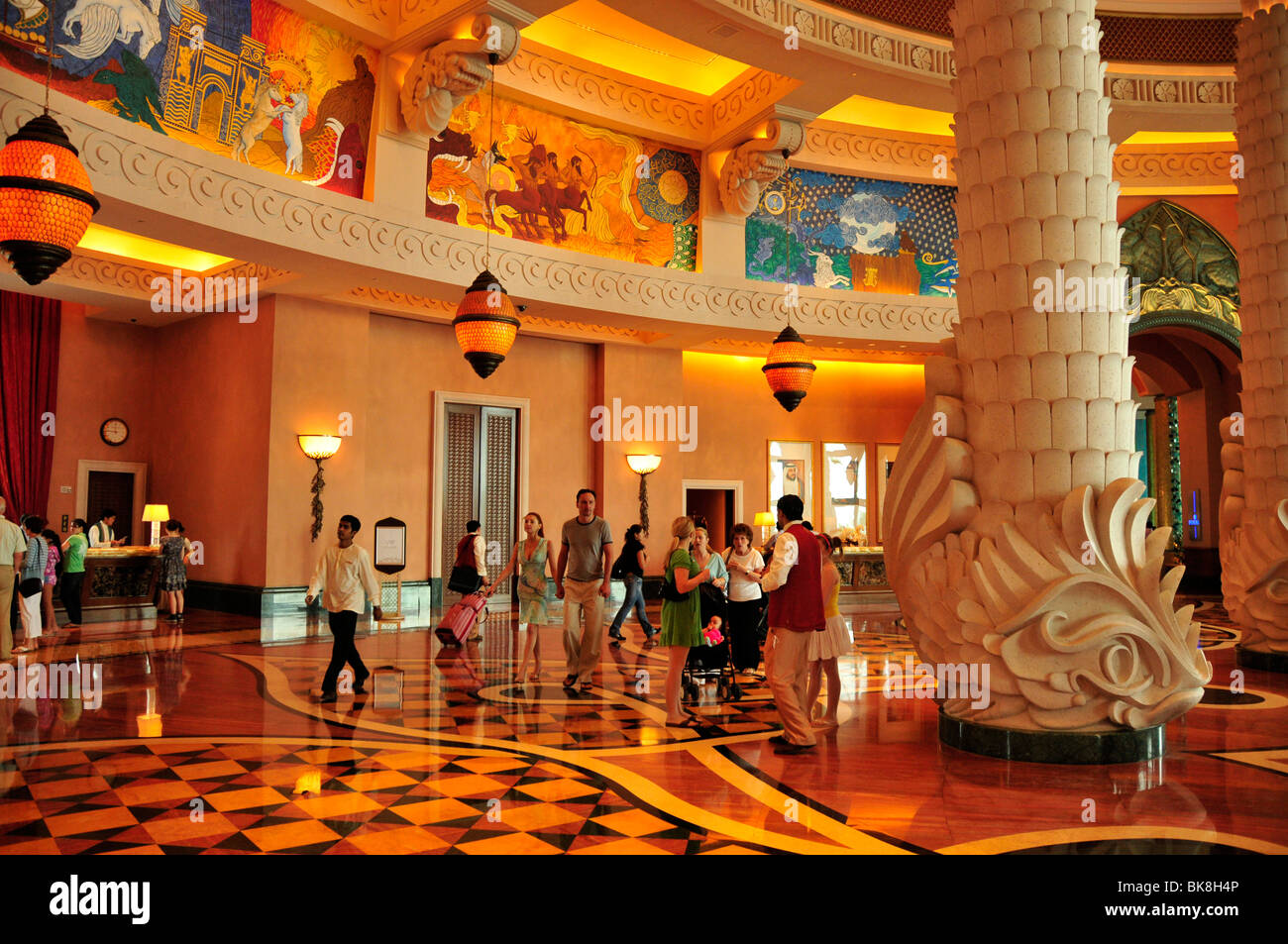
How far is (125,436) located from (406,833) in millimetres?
11831

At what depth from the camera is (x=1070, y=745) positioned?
472cm

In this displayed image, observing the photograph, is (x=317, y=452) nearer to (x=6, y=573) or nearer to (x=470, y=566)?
(x=470, y=566)

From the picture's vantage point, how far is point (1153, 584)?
4832mm

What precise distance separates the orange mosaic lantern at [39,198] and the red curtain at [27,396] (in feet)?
26.6

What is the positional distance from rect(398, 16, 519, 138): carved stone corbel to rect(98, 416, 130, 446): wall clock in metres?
6.62

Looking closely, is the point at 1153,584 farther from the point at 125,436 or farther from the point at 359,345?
the point at 125,436

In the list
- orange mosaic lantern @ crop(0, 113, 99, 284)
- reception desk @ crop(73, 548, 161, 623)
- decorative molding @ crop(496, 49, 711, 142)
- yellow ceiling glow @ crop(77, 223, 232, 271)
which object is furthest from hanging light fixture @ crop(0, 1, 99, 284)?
reception desk @ crop(73, 548, 161, 623)

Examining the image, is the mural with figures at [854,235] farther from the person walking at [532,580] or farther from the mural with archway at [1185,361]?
the person walking at [532,580]

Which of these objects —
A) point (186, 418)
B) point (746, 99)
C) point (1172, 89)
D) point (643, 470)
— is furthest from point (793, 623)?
point (1172, 89)

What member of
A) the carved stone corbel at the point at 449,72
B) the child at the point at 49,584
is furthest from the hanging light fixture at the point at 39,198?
the child at the point at 49,584

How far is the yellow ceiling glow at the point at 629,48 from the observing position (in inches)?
449

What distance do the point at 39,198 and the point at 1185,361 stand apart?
19824mm

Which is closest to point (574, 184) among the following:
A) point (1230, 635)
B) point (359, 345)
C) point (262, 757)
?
point (359, 345)

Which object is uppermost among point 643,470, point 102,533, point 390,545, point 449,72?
point 449,72
